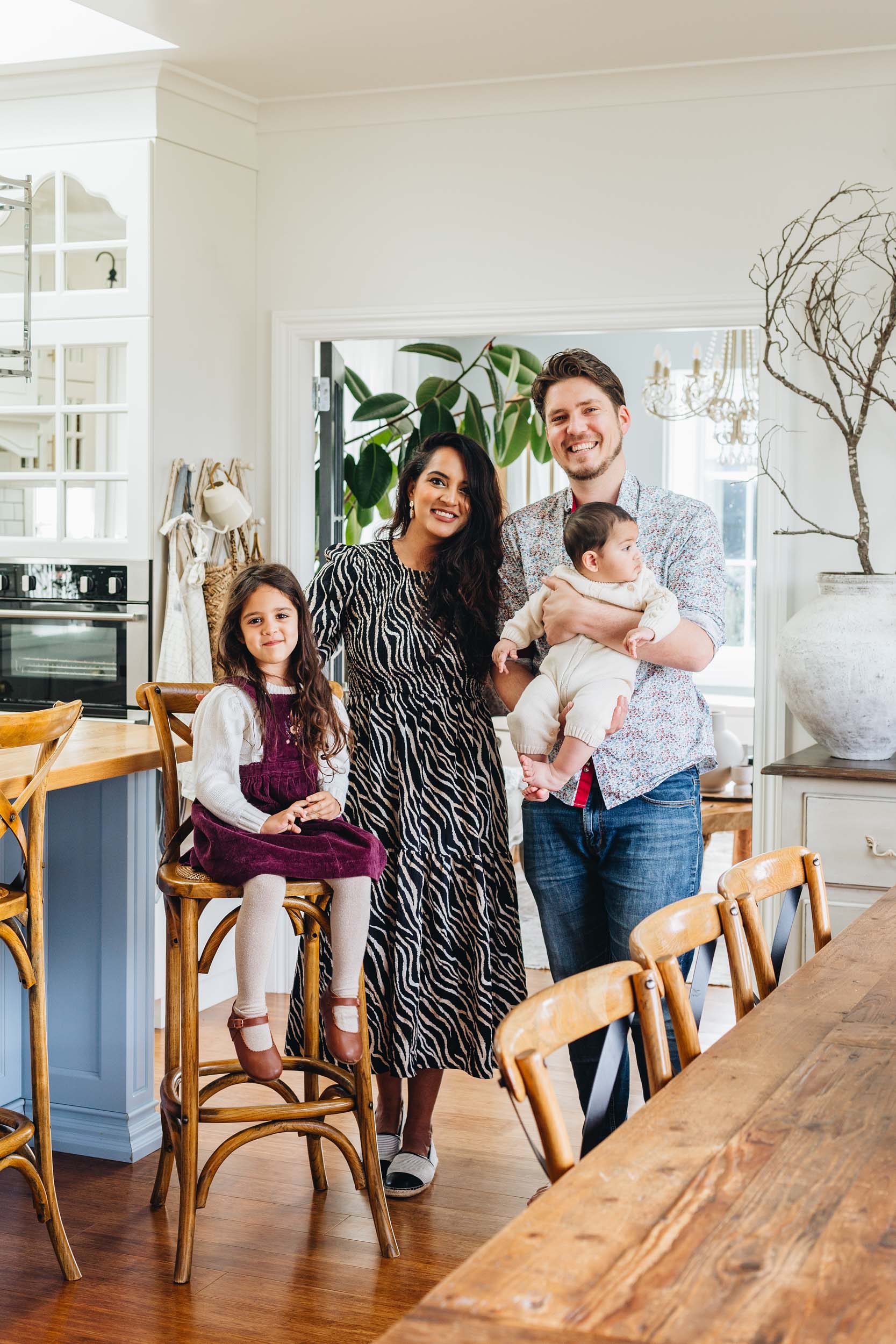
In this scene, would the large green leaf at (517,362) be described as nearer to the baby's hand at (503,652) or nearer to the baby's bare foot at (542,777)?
the baby's hand at (503,652)

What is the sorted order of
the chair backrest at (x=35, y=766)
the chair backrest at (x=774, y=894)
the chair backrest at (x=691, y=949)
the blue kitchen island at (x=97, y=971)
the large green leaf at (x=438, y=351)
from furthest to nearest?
the large green leaf at (x=438, y=351) → the blue kitchen island at (x=97, y=971) → the chair backrest at (x=35, y=766) → the chair backrest at (x=774, y=894) → the chair backrest at (x=691, y=949)

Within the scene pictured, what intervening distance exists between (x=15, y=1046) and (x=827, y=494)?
103 inches

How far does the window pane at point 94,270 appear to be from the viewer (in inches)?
162

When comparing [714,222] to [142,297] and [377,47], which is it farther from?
[142,297]

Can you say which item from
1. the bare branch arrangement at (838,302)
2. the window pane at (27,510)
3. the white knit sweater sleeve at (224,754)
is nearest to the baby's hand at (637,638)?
the white knit sweater sleeve at (224,754)

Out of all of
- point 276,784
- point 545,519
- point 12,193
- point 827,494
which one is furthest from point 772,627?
point 12,193

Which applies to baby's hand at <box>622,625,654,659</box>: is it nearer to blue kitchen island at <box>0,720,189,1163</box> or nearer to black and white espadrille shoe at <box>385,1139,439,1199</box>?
blue kitchen island at <box>0,720,189,1163</box>

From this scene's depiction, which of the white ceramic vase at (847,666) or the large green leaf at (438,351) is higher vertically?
the large green leaf at (438,351)

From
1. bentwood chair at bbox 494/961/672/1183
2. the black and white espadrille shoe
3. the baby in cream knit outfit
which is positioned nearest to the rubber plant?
the baby in cream knit outfit

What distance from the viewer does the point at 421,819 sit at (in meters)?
2.75

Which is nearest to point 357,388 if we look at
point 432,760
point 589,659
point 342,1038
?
point 432,760

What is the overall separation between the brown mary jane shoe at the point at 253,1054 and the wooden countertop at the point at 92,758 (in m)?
0.57

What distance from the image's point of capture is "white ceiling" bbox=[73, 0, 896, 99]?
3447mm

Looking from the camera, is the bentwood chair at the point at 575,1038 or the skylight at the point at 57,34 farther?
the skylight at the point at 57,34
